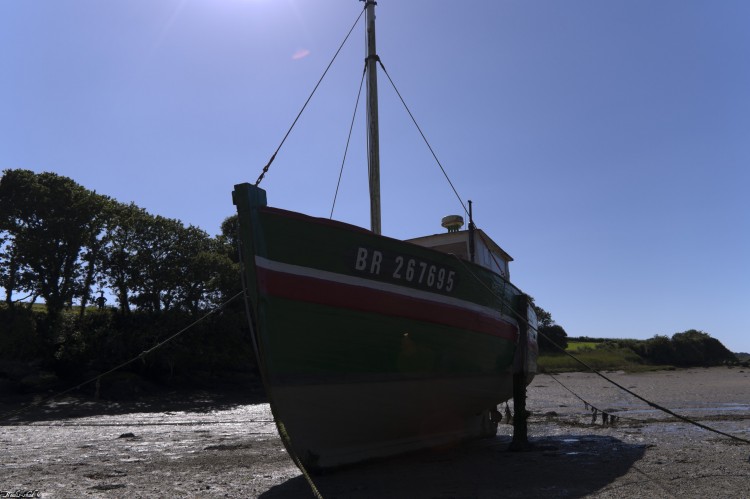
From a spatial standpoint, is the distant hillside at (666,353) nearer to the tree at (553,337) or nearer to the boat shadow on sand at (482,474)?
the tree at (553,337)

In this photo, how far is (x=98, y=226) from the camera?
2794cm

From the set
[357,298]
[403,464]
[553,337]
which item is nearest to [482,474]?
[403,464]

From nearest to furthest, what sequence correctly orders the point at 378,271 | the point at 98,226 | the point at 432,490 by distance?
the point at 432,490 < the point at 378,271 < the point at 98,226

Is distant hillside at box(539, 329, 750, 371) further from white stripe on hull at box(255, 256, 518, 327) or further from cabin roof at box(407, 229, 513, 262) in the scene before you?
white stripe on hull at box(255, 256, 518, 327)

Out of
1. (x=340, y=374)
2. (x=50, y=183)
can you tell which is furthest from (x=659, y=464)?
(x=50, y=183)

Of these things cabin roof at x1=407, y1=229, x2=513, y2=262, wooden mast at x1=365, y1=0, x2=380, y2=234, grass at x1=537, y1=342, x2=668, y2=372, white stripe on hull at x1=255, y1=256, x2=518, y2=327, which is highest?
wooden mast at x1=365, y1=0, x2=380, y2=234

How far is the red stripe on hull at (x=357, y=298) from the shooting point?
21.3 feet

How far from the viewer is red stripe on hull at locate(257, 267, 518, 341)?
6496mm

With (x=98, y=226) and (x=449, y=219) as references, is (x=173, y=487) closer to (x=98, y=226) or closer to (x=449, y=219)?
(x=449, y=219)

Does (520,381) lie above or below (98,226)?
below

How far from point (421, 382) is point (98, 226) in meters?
25.9

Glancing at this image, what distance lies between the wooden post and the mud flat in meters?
0.41

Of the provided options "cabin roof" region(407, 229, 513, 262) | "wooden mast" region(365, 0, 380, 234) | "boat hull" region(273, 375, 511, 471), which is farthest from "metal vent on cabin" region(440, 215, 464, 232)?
"boat hull" region(273, 375, 511, 471)

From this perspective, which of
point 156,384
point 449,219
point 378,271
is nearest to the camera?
point 378,271
